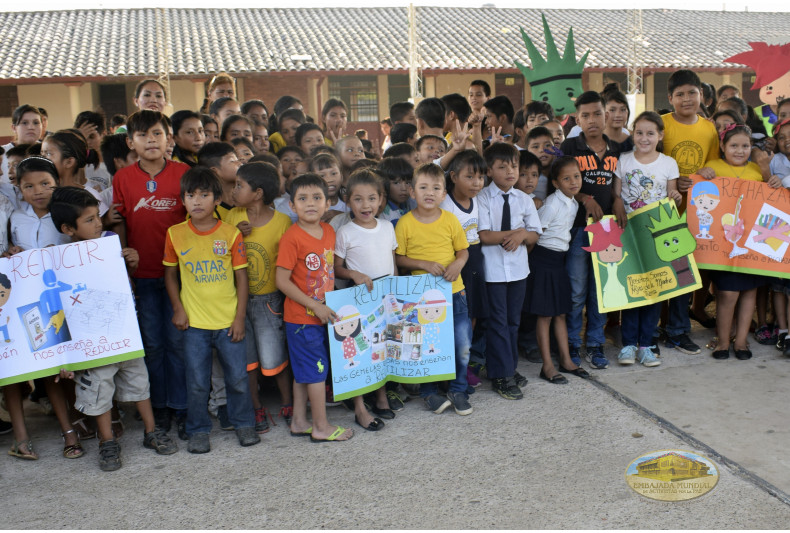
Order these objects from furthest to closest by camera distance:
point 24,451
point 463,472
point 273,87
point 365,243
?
point 273,87
point 365,243
point 24,451
point 463,472

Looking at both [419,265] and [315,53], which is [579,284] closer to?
[419,265]

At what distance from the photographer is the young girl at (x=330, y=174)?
3866mm

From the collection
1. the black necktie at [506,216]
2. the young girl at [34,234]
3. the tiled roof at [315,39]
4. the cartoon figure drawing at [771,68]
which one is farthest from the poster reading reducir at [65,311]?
the tiled roof at [315,39]

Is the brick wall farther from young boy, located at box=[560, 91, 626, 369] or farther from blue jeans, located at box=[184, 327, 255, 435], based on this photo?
blue jeans, located at box=[184, 327, 255, 435]

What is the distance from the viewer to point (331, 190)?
3898mm

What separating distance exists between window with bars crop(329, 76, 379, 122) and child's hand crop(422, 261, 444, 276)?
678 inches

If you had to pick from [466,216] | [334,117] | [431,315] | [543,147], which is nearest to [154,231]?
[431,315]

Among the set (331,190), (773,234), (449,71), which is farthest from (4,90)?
(773,234)

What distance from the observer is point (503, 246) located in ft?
13.0

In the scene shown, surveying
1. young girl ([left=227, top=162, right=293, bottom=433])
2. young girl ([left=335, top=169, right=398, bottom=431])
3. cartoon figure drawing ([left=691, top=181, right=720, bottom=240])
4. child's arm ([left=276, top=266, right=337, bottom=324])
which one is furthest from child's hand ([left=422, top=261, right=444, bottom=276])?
cartoon figure drawing ([left=691, top=181, right=720, bottom=240])

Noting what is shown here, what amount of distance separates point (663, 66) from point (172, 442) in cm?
2012

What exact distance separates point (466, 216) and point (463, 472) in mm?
1474

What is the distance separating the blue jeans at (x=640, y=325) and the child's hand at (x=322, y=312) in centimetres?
216

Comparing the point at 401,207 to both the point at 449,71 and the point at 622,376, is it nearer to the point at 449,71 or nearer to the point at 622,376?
the point at 622,376
